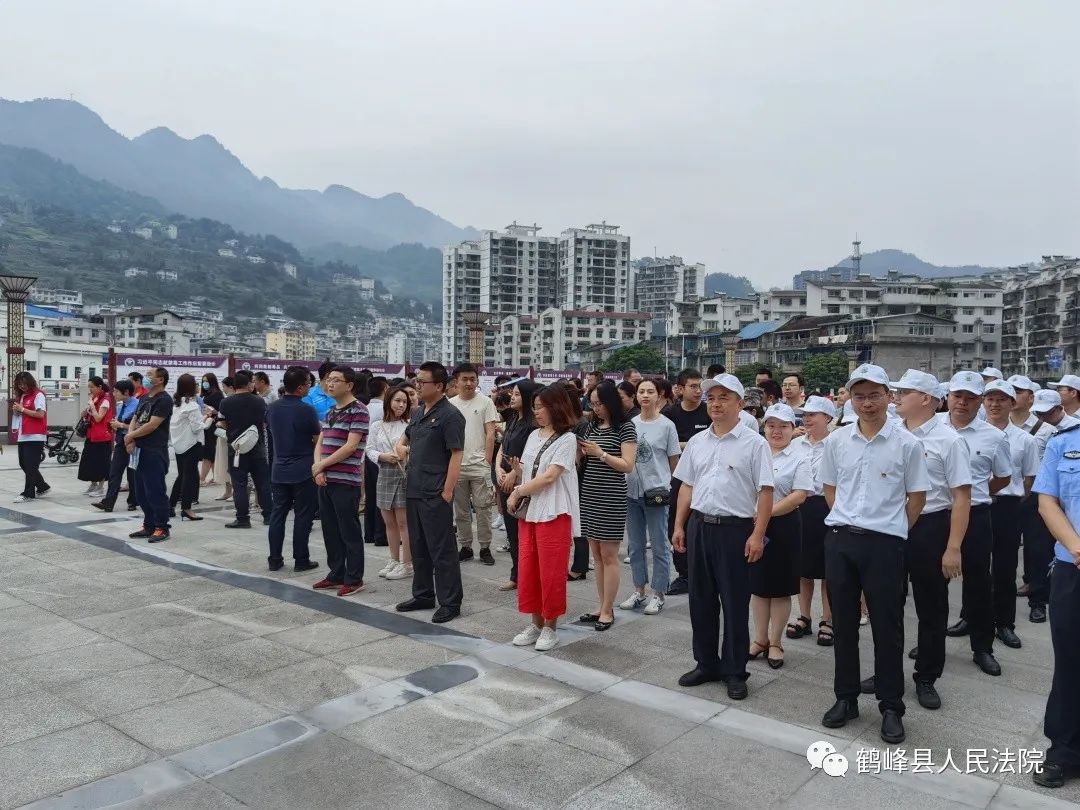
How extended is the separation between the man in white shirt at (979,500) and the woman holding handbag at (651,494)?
6.18 ft

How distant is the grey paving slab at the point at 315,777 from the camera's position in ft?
10.2

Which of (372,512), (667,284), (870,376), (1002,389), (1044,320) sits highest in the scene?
(667,284)

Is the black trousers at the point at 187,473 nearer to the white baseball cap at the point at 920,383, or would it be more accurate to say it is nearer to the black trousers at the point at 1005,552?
the white baseball cap at the point at 920,383

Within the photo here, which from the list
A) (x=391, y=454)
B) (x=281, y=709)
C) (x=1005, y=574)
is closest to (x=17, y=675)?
(x=281, y=709)

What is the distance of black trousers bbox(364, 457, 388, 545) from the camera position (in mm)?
8047

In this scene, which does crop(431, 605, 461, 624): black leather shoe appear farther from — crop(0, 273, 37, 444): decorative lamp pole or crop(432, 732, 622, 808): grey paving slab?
crop(0, 273, 37, 444): decorative lamp pole

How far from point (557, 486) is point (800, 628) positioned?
1.93m

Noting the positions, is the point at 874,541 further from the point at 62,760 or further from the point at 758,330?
the point at 758,330

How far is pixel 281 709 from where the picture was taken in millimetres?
3928

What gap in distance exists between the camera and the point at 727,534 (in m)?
→ 4.19

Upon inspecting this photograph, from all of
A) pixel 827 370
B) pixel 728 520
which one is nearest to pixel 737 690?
pixel 728 520

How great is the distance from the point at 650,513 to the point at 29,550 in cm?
586

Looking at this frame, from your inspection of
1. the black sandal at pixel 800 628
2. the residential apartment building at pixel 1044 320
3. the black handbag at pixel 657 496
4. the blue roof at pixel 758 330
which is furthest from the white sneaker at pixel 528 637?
the blue roof at pixel 758 330

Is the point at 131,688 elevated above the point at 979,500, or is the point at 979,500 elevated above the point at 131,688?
the point at 979,500
